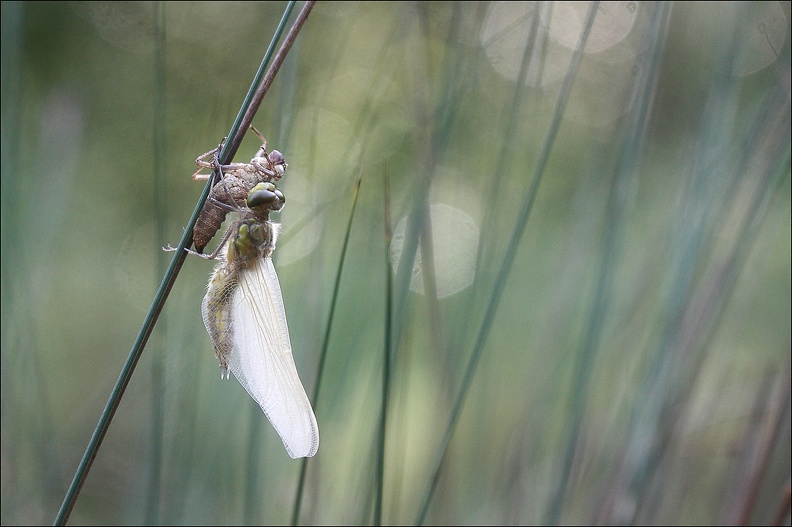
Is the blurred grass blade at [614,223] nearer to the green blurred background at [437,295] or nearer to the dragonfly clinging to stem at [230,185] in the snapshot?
the green blurred background at [437,295]

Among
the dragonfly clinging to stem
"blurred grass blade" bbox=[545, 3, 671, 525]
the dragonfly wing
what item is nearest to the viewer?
the dragonfly wing

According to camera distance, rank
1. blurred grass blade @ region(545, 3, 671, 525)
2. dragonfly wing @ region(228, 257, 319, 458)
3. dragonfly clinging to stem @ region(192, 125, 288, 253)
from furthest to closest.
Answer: blurred grass blade @ region(545, 3, 671, 525) < dragonfly clinging to stem @ region(192, 125, 288, 253) < dragonfly wing @ region(228, 257, 319, 458)

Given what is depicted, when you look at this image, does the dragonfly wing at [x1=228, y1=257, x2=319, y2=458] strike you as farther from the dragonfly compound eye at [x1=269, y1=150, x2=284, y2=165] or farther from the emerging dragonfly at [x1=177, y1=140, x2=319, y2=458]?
the dragonfly compound eye at [x1=269, y1=150, x2=284, y2=165]

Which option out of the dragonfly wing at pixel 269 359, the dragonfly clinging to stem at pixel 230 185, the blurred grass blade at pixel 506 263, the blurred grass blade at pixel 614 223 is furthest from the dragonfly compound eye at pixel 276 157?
the blurred grass blade at pixel 614 223

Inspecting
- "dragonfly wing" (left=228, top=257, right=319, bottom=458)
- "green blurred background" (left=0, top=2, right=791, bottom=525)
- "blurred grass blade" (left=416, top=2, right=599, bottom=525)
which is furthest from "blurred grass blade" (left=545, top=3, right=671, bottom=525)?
"dragonfly wing" (left=228, top=257, right=319, bottom=458)

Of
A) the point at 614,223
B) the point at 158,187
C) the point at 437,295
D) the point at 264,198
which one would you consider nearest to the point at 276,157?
the point at 264,198

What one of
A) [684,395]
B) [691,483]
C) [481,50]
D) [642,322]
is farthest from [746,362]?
[481,50]

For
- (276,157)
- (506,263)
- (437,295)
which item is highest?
(276,157)

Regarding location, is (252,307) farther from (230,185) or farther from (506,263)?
(506,263)
